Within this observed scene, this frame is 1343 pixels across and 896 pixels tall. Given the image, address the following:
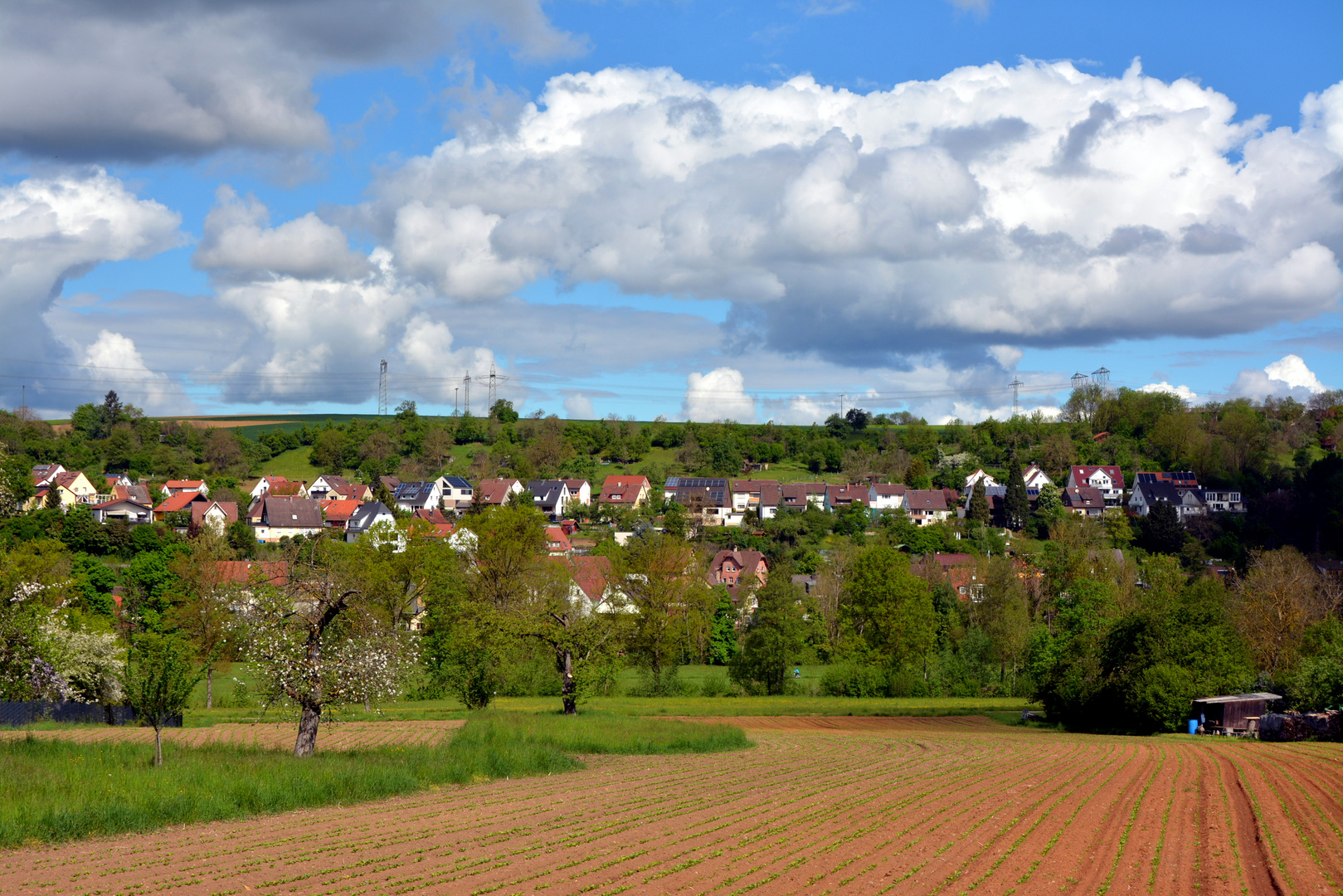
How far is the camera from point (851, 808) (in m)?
22.0

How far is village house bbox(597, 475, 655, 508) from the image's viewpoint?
14375 centimetres

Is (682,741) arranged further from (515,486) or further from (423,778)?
(515,486)

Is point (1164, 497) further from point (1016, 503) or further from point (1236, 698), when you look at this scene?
point (1236, 698)

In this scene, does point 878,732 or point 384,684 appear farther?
point 878,732

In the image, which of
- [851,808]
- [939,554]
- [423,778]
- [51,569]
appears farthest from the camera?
[939,554]

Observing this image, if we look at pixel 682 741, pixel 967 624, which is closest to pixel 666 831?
pixel 682 741

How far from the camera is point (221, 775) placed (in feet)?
70.3

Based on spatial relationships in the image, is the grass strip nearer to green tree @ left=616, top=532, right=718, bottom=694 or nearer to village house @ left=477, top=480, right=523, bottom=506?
green tree @ left=616, top=532, right=718, bottom=694

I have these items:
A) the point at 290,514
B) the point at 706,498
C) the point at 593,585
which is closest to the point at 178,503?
the point at 290,514

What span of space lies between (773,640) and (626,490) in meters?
84.9

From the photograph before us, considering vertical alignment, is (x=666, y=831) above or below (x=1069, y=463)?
below

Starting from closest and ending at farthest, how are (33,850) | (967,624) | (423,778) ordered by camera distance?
(33,850) → (423,778) → (967,624)

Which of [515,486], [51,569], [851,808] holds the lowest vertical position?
[851,808]

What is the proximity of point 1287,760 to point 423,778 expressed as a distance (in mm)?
27833
